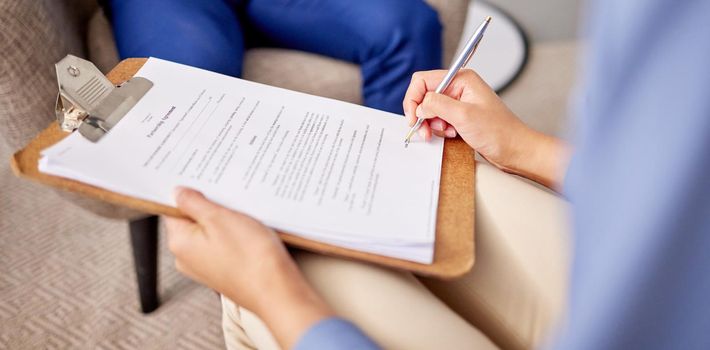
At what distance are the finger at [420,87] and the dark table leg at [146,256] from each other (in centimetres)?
45

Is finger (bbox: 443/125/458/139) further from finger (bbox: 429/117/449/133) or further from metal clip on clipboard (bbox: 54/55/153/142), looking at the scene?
metal clip on clipboard (bbox: 54/55/153/142)

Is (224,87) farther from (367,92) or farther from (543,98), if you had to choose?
(543,98)

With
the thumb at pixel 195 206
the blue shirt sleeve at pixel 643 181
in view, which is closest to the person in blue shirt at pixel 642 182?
the blue shirt sleeve at pixel 643 181

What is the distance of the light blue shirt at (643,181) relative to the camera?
0.21 meters

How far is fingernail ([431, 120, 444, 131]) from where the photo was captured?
0.56 m

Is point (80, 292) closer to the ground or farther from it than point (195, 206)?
closer to the ground

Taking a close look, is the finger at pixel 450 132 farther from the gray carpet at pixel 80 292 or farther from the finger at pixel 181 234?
the gray carpet at pixel 80 292

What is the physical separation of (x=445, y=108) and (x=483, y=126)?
0.14 feet

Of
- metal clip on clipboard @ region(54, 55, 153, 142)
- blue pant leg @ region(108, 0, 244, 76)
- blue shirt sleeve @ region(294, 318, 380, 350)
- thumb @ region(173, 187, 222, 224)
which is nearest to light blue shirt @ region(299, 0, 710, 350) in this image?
blue shirt sleeve @ region(294, 318, 380, 350)

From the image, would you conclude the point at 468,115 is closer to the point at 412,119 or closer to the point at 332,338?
the point at 412,119

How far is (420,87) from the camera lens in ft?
1.89

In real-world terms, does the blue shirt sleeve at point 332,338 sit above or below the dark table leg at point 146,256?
above

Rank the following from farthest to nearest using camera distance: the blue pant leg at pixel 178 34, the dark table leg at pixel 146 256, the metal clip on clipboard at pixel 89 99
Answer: the dark table leg at pixel 146 256 → the blue pant leg at pixel 178 34 → the metal clip on clipboard at pixel 89 99

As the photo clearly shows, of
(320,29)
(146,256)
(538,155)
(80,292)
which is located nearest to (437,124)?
(538,155)
